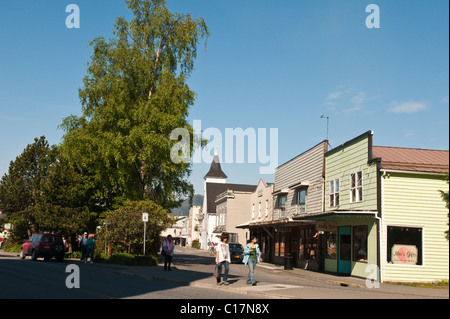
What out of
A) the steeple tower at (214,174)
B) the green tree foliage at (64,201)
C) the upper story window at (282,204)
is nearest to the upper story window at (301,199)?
the upper story window at (282,204)

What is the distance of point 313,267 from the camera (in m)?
29.0

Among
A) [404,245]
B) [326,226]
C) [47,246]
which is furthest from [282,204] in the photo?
[47,246]

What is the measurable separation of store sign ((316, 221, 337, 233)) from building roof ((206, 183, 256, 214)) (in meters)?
54.2

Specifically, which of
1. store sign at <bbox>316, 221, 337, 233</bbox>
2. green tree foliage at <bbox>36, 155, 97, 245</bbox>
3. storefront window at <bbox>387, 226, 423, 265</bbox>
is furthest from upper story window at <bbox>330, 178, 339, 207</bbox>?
green tree foliage at <bbox>36, 155, 97, 245</bbox>

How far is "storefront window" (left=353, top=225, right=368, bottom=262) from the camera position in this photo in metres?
23.1

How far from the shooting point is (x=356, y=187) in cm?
2411

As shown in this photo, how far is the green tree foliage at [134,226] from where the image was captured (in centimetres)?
2766

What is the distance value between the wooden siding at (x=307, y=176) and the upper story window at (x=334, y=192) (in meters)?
1.14

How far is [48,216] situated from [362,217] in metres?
22.8

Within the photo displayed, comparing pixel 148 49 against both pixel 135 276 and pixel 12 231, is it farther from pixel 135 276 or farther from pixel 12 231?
pixel 12 231

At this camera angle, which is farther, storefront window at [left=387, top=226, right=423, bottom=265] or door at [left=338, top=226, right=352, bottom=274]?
door at [left=338, top=226, right=352, bottom=274]

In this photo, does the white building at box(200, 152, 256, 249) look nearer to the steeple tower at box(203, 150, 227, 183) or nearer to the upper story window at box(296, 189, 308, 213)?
the steeple tower at box(203, 150, 227, 183)
